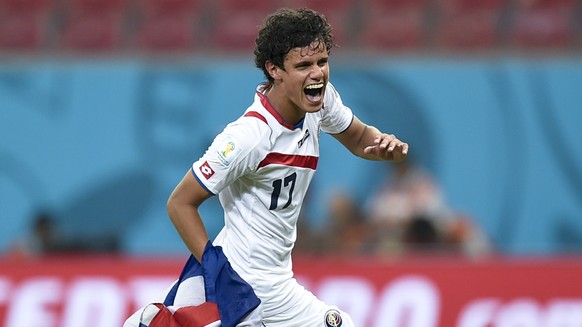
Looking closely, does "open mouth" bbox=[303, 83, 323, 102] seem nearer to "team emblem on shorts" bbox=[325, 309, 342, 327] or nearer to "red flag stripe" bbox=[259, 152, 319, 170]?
"red flag stripe" bbox=[259, 152, 319, 170]

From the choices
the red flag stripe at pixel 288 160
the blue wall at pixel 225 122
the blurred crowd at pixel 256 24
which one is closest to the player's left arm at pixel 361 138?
the red flag stripe at pixel 288 160

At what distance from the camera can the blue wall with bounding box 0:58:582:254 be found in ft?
38.5

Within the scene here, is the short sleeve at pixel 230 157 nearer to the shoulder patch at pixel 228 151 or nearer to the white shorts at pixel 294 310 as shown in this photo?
the shoulder patch at pixel 228 151

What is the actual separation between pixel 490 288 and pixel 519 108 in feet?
12.5

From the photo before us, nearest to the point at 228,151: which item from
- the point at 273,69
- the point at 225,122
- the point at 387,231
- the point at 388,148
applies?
the point at 273,69

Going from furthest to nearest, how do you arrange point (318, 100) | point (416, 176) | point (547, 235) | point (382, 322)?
point (547, 235)
point (416, 176)
point (382, 322)
point (318, 100)

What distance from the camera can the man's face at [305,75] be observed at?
208 inches

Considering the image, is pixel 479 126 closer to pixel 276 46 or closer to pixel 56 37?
pixel 56 37

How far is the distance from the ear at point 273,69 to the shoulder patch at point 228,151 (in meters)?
0.39

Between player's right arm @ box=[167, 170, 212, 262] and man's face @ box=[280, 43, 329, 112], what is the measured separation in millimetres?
590

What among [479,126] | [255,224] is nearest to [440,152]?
[479,126]

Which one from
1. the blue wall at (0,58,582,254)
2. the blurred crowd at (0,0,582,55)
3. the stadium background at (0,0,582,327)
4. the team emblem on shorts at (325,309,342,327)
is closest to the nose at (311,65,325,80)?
the team emblem on shorts at (325,309,342,327)

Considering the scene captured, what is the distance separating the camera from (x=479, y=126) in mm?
11844

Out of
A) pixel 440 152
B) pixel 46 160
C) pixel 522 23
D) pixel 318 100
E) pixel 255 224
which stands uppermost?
pixel 522 23
